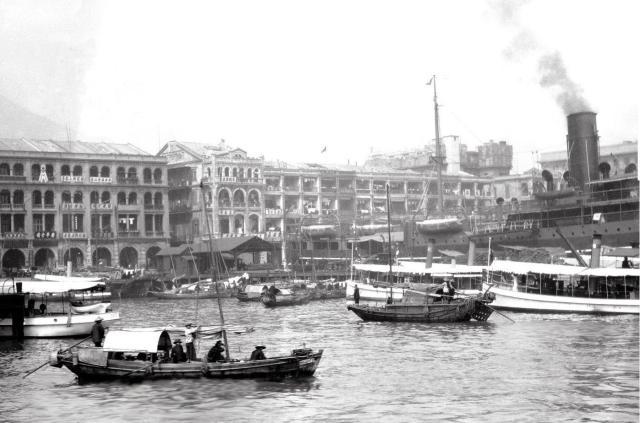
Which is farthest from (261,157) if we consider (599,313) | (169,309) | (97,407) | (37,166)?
(97,407)

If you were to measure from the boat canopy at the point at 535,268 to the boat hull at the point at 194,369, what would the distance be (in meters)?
23.2

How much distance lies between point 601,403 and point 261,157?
76.4 m

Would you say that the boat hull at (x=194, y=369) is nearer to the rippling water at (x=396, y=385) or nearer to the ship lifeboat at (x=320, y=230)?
the rippling water at (x=396, y=385)

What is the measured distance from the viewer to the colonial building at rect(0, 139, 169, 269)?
263 ft

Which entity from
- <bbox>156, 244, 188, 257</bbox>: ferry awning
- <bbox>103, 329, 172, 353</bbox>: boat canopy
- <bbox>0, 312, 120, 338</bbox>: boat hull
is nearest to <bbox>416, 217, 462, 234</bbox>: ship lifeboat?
<bbox>156, 244, 188, 257</bbox>: ferry awning

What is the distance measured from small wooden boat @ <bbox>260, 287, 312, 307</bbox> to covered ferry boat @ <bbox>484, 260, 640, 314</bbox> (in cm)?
1395

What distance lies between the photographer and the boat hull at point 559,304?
150ft

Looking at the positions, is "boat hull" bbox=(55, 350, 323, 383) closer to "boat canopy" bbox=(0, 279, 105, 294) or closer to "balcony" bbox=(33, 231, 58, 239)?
"boat canopy" bbox=(0, 279, 105, 294)

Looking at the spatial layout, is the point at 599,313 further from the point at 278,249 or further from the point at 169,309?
the point at 278,249

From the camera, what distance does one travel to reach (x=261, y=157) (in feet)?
321

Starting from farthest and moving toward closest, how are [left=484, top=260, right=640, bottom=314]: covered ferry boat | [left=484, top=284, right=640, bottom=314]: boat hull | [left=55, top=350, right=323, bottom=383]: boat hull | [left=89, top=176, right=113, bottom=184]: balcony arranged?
[left=89, top=176, right=113, bottom=184]: balcony < [left=484, top=260, right=640, bottom=314]: covered ferry boat < [left=484, top=284, right=640, bottom=314]: boat hull < [left=55, top=350, right=323, bottom=383]: boat hull

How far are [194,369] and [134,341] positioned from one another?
2396mm

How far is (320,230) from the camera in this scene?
91.1m

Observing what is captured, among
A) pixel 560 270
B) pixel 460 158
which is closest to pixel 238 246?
pixel 560 270
